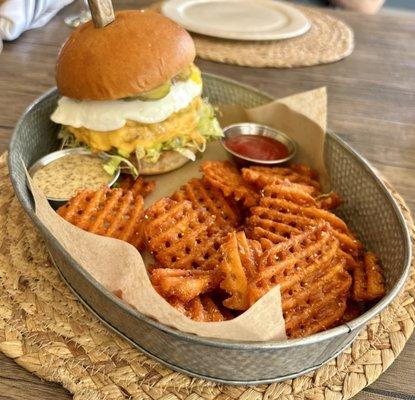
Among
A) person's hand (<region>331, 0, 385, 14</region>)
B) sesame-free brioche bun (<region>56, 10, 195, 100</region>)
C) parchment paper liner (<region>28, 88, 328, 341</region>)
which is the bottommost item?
person's hand (<region>331, 0, 385, 14</region>)

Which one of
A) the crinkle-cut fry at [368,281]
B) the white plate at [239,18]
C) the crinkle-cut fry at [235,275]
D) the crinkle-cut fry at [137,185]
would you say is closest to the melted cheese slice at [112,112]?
the crinkle-cut fry at [137,185]

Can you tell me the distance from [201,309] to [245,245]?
0.23 m

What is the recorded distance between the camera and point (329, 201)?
77.8 inches

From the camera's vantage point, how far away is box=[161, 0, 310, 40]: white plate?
3.36 m

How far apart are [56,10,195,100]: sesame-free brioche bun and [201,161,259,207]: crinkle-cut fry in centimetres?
38

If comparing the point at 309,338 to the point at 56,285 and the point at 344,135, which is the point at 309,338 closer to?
the point at 56,285

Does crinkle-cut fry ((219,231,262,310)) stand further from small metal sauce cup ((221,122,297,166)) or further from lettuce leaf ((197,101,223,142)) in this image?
lettuce leaf ((197,101,223,142))

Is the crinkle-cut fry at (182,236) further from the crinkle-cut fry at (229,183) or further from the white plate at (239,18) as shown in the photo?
the white plate at (239,18)

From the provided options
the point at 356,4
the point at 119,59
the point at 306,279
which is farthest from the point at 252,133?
the point at 356,4

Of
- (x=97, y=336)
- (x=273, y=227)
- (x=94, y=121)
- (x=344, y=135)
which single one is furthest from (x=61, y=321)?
(x=344, y=135)

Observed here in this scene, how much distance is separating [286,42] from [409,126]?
104cm

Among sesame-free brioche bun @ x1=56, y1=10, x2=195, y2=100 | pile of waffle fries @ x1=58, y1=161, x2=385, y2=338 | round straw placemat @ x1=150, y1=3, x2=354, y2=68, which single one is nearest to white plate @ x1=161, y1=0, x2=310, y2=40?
round straw placemat @ x1=150, y1=3, x2=354, y2=68

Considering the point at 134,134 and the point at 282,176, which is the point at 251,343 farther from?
the point at 134,134

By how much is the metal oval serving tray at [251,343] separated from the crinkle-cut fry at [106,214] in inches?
5.4
